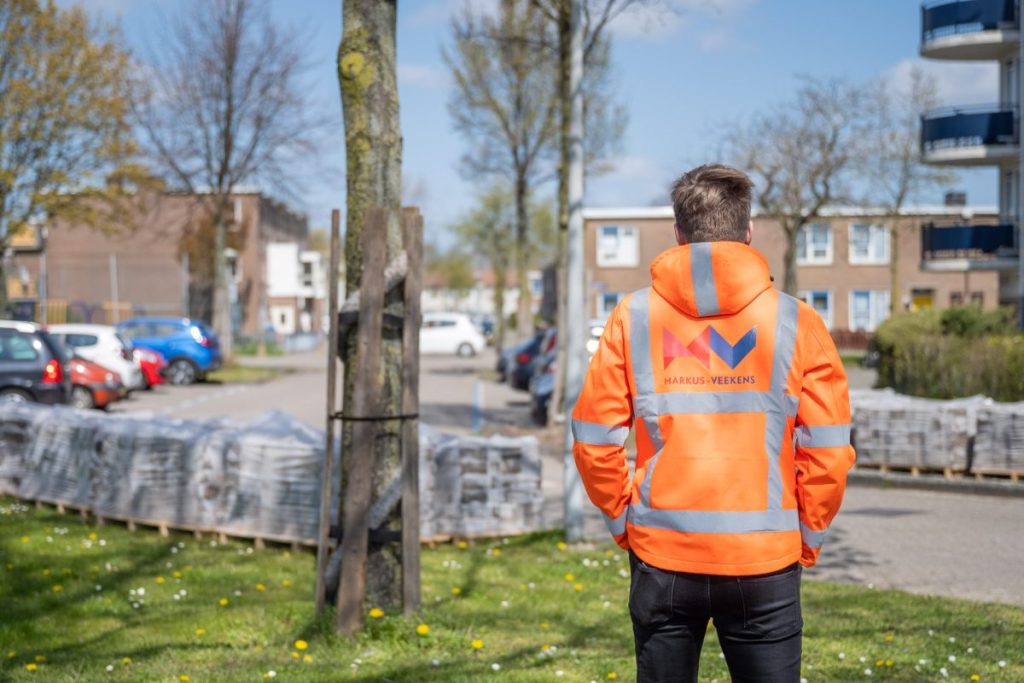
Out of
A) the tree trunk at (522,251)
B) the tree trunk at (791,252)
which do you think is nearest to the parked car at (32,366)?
the tree trunk at (522,251)

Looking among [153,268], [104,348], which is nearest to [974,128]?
[104,348]

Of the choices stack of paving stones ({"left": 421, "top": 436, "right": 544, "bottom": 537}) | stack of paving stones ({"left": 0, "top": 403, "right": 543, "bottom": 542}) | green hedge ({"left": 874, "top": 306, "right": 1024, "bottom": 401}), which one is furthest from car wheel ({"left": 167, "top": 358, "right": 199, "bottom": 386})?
stack of paving stones ({"left": 421, "top": 436, "right": 544, "bottom": 537})

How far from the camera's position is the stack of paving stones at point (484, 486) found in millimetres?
8883

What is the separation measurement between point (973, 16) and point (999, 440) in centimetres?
2128

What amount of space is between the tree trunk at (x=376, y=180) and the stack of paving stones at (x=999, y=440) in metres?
8.39

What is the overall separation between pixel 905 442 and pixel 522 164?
71.8 ft

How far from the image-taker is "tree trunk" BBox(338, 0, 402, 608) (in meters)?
6.03

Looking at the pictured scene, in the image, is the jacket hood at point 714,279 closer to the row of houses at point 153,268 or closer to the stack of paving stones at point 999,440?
the stack of paving stones at point 999,440

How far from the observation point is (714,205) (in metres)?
3.04

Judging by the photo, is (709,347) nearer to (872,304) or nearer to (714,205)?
(714,205)

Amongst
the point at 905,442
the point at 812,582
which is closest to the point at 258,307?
the point at 905,442

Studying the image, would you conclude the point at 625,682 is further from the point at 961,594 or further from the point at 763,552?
the point at 961,594

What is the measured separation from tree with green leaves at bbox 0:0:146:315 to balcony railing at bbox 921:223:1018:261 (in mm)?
22593

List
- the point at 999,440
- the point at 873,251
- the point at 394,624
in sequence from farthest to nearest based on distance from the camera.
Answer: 1. the point at 873,251
2. the point at 999,440
3. the point at 394,624
